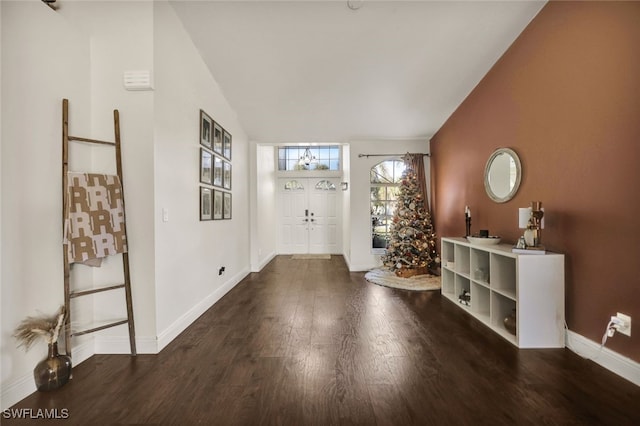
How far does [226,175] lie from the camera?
400cm

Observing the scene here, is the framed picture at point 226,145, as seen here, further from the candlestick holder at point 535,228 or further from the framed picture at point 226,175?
the candlestick holder at point 535,228

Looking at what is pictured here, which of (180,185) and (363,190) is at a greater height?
(363,190)

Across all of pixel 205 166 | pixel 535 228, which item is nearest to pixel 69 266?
pixel 205 166

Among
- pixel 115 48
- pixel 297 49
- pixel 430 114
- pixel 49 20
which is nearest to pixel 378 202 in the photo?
pixel 430 114

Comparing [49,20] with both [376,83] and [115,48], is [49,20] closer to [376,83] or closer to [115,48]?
[115,48]

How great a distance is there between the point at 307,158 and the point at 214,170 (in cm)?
407

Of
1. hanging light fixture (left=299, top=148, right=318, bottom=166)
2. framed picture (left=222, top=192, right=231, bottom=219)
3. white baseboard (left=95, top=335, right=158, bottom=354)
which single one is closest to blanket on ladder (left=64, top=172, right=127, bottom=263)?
white baseboard (left=95, top=335, right=158, bottom=354)

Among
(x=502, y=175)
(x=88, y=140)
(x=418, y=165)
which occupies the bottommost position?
(x=502, y=175)

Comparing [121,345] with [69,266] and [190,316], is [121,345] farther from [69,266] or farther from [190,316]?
[69,266]

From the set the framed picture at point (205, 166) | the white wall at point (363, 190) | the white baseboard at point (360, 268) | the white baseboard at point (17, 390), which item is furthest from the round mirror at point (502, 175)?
the white baseboard at point (17, 390)

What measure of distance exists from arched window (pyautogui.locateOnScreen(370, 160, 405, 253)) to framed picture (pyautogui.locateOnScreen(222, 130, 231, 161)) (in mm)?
2700

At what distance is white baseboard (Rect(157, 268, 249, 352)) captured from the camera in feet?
7.66

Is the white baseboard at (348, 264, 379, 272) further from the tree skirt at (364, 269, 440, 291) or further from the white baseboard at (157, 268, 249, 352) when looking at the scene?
the white baseboard at (157, 268, 249, 352)

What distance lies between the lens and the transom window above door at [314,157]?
757 centimetres
